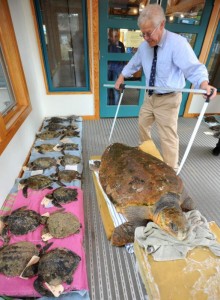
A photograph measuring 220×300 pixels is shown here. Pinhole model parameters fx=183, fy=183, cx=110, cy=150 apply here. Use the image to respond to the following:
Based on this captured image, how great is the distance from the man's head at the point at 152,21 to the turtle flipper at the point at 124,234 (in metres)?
1.38

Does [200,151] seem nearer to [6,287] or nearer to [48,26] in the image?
[6,287]

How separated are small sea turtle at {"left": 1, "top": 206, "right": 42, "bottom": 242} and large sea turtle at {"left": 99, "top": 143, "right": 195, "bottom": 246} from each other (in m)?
0.56

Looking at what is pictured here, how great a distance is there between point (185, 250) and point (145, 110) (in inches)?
52.9

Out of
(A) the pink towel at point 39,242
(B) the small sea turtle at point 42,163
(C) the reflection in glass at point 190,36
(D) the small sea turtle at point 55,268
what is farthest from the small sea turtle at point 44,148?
(C) the reflection in glass at point 190,36

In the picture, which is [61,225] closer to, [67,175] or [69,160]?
[67,175]

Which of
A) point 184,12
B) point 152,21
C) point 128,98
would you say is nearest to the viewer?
point 152,21

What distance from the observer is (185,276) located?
926mm

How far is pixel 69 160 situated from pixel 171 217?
48.2 inches

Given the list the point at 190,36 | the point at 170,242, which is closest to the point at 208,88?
the point at 170,242

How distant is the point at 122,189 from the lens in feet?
4.10

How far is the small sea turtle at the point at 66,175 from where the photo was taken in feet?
5.68

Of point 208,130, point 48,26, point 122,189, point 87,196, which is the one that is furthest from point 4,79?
point 208,130

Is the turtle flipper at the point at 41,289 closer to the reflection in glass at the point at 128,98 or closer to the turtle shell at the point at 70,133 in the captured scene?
the turtle shell at the point at 70,133

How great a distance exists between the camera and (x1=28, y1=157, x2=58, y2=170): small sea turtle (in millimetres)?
1868
